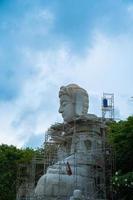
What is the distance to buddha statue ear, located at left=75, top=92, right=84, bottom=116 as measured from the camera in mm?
31420

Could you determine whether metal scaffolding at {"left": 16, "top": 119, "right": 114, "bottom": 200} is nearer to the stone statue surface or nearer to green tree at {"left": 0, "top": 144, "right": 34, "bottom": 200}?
the stone statue surface

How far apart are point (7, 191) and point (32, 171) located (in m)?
3.25

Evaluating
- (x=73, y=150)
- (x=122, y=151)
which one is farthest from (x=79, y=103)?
(x=122, y=151)

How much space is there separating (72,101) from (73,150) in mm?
3166

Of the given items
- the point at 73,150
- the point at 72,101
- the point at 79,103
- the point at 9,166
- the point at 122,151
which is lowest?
the point at 9,166

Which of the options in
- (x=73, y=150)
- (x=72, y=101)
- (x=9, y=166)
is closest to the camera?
(x=73, y=150)

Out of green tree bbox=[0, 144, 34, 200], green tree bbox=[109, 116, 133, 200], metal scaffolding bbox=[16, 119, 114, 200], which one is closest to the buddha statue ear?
metal scaffolding bbox=[16, 119, 114, 200]

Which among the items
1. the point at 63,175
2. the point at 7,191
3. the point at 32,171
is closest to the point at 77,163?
the point at 63,175

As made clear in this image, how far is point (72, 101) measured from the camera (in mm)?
31688

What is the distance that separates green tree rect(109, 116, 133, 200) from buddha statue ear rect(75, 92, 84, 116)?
7.00 ft

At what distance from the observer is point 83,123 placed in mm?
30656

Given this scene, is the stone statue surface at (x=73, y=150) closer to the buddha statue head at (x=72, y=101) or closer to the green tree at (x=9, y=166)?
the buddha statue head at (x=72, y=101)

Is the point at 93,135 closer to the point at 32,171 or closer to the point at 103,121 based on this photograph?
the point at 103,121

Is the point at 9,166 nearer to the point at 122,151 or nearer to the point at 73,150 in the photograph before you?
the point at 73,150
